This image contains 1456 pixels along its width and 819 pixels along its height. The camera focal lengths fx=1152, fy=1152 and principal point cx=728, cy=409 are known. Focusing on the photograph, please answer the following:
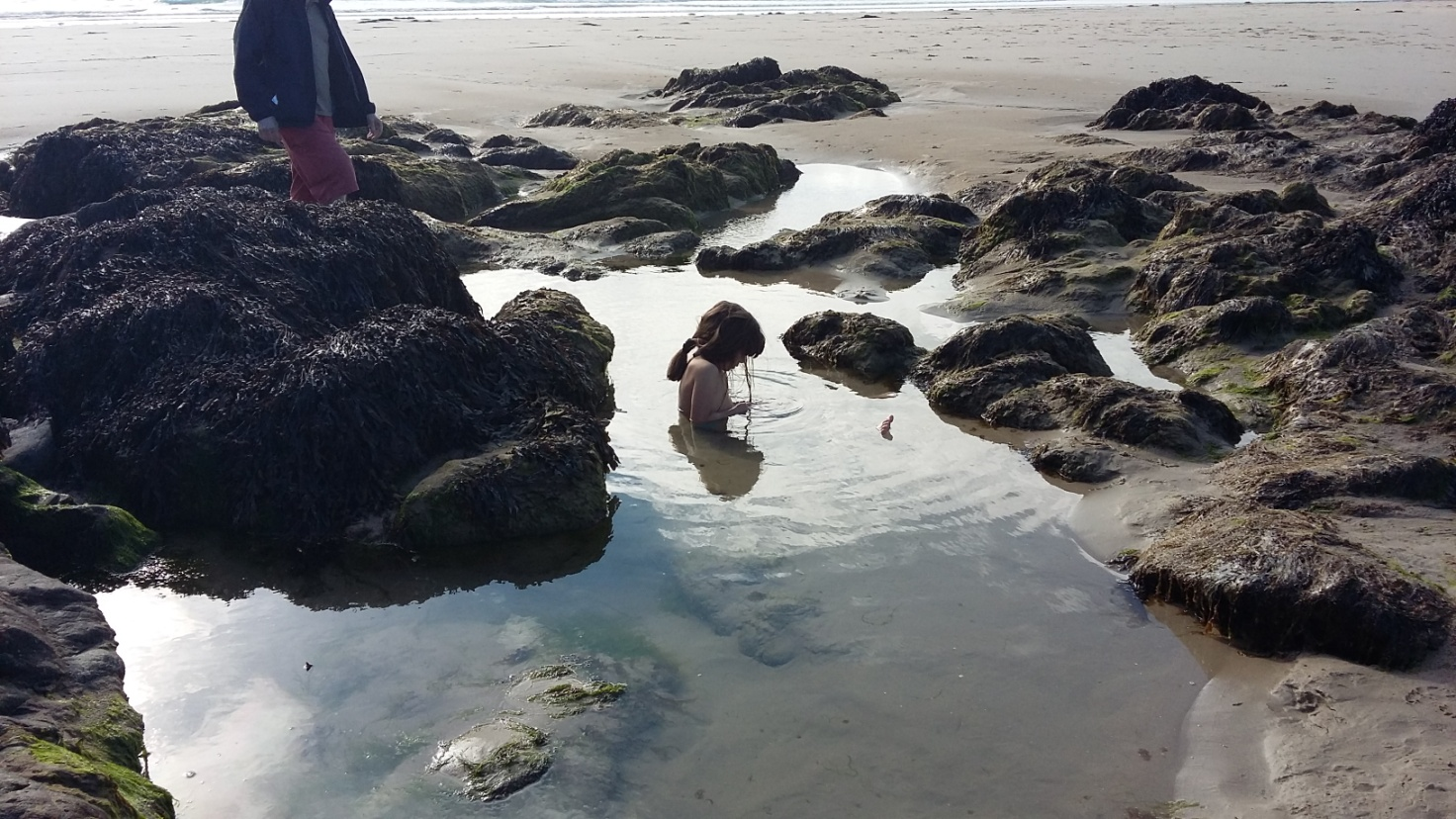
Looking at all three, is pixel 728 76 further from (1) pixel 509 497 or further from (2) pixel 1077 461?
(1) pixel 509 497

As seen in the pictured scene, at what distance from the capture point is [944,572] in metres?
4.80

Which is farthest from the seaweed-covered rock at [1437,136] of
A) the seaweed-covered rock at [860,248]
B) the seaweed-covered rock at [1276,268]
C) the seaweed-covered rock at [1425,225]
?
the seaweed-covered rock at [860,248]

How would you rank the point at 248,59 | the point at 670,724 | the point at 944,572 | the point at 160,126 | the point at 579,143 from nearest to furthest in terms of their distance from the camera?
the point at 670,724 → the point at 944,572 → the point at 248,59 → the point at 160,126 → the point at 579,143

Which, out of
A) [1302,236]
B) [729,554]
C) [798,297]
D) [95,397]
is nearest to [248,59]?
[95,397]

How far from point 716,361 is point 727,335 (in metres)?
0.16

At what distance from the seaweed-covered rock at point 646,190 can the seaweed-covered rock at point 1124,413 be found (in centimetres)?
561

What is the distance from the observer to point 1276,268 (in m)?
8.28

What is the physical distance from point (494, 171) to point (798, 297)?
5.97 meters

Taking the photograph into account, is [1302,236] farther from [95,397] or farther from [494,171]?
[494,171]

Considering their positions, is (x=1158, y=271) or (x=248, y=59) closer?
(x=248, y=59)

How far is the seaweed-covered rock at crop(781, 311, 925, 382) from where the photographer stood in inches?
286

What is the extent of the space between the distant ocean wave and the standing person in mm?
32286

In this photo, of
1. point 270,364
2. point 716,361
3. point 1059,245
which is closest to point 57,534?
point 270,364

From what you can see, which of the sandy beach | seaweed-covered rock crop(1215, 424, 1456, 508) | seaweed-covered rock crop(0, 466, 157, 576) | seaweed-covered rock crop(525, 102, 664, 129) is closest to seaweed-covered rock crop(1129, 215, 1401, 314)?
seaweed-covered rock crop(1215, 424, 1456, 508)
